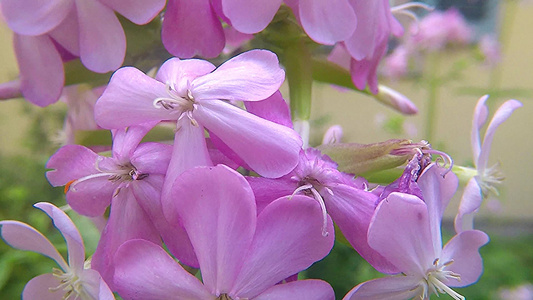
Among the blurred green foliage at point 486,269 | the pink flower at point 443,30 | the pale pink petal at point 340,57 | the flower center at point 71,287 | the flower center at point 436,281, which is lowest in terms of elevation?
the blurred green foliage at point 486,269

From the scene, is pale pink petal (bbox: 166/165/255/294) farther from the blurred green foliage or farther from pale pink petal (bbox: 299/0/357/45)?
the blurred green foliage

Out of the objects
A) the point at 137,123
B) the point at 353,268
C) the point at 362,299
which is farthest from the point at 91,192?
the point at 353,268

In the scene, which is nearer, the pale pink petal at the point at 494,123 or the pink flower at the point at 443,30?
the pale pink petal at the point at 494,123

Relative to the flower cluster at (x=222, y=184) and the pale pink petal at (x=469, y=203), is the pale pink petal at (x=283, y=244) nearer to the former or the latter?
the flower cluster at (x=222, y=184)

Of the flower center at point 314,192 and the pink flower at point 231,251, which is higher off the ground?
the flower center at point 314,192

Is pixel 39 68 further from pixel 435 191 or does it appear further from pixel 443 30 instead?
pixel 443 30

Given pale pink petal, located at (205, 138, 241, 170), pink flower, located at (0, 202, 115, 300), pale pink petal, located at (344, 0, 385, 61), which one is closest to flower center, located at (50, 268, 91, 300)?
pink flower, located at (0, 202, 115, 300)

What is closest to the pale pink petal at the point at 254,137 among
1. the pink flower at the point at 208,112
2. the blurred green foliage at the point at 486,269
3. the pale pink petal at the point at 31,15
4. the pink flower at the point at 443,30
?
the pink flower at the point at 208,112
